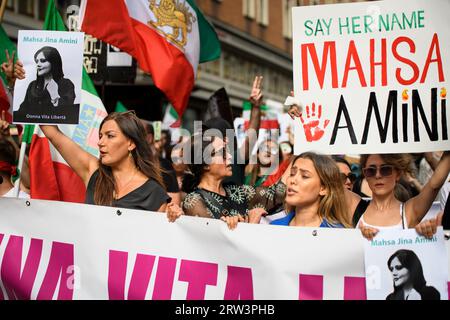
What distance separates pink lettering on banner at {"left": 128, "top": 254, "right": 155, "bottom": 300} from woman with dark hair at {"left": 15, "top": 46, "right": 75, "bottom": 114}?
1237 millimetres

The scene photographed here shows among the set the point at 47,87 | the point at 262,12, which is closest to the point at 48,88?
the point at 47,87

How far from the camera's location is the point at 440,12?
14.9ft

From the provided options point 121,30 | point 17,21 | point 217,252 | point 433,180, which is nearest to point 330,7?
point 433,180

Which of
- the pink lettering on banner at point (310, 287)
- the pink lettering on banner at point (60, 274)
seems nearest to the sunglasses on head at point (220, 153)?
the pink lettering on banner at point (60, 274)

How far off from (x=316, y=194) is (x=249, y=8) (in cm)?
2621

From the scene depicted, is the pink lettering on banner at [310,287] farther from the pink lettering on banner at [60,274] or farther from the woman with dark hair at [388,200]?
the pink lettering on banner at [60,274]

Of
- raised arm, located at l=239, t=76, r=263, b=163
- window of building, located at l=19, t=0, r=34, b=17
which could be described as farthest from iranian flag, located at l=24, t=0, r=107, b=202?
window of building, located at l=19, t=0, r=34, b=17

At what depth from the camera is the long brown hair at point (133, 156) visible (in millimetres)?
4938

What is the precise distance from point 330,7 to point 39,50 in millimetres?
1800

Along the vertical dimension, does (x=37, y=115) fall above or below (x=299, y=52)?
below

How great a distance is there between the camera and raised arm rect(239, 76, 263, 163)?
6414mm

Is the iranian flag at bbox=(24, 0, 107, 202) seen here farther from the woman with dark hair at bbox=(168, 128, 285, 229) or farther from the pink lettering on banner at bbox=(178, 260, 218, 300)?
the pink lettering on banner at bbox=(178, 260, 218, 300)

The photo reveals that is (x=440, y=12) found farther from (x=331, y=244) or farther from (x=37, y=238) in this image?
(x=37, y=238)

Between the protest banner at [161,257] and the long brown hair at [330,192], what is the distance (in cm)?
30
